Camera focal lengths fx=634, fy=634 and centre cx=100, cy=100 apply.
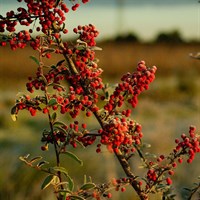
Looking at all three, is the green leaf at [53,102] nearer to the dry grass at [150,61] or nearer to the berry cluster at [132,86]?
the berry cluster at [132,86]

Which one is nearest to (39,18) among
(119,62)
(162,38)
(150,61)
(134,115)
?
(134,115)

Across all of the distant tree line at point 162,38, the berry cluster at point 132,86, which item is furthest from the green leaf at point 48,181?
the distant tree line at point 162,38

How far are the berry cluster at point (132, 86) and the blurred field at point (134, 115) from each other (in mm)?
922

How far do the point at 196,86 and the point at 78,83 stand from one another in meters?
18.3

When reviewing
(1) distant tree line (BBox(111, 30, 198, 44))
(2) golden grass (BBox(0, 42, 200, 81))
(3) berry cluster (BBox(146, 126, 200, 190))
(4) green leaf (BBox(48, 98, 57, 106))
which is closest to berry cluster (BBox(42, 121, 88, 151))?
(4) green leaf (BBox(48, 98, 57, 106))

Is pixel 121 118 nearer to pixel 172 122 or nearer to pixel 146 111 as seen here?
pixel 172 122

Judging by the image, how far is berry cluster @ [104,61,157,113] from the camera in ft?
9.41

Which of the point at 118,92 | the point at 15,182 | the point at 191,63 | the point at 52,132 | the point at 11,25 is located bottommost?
the point at 15,182

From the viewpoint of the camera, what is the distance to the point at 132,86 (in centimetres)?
291

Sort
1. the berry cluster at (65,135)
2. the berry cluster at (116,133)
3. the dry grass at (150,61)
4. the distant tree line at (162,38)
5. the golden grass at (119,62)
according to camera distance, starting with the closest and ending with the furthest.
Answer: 1. the berry cluster at (116,133)
2. the berry cluster at (65,135)
3. the golden grass at (119,62)
4. the dry grass at (150,61)
5. the distant tree line at (162,38)

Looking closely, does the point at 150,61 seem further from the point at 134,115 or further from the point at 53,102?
the point at 53,102

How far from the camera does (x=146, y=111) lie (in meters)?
17.8

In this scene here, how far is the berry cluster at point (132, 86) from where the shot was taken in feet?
9.41

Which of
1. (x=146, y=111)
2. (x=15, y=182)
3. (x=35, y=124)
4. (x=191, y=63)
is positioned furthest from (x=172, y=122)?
(x=191, y=63)
